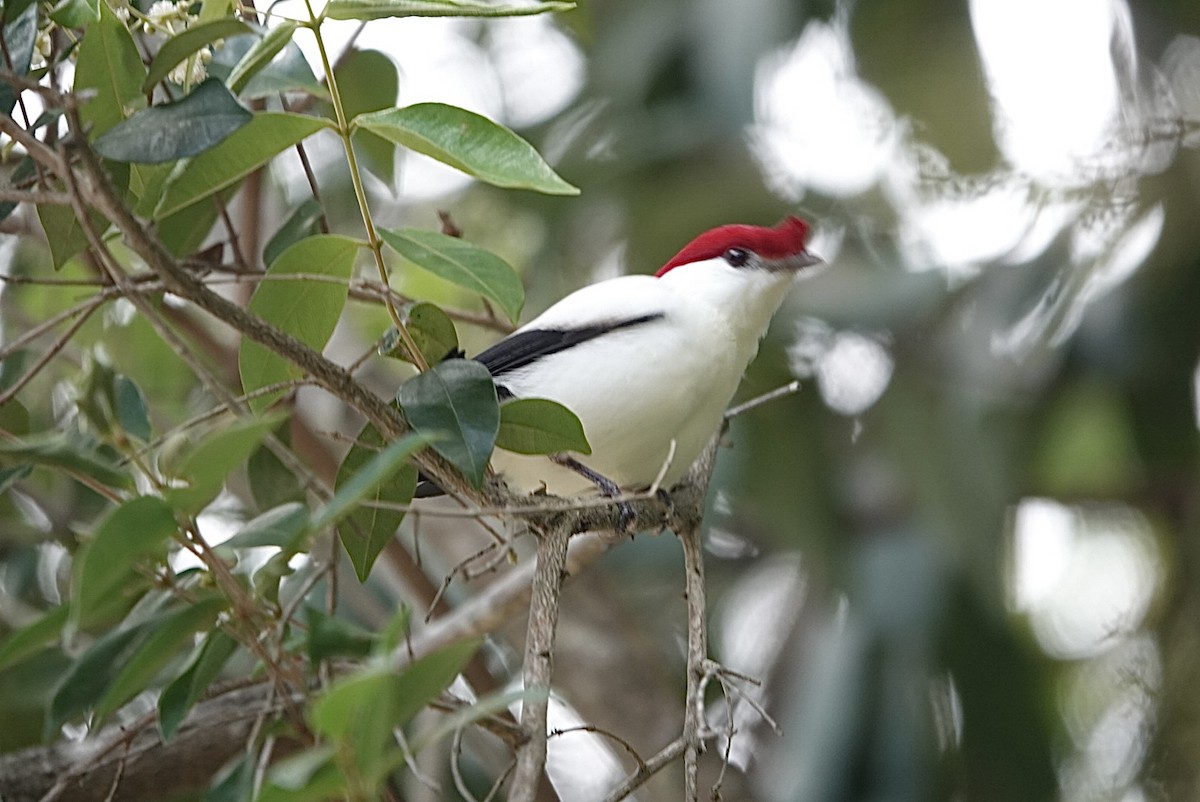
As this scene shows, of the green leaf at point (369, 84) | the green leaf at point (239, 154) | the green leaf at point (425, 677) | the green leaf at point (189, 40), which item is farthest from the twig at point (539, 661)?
the green leaf at point (369, 84)

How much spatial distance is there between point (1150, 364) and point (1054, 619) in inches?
34.9

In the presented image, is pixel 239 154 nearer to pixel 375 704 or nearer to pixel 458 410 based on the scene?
pixel 458 410

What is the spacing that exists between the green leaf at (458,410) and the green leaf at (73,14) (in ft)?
1.60

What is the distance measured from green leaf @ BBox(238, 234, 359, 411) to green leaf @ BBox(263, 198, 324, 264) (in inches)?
18.6

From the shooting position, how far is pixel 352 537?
5.37ft

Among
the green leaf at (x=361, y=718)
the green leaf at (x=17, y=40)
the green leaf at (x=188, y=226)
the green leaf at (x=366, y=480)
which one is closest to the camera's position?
the green leaf at (x=361, y=718)

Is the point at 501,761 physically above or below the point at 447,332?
below

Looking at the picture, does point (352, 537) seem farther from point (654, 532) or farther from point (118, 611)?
point (654, 532)

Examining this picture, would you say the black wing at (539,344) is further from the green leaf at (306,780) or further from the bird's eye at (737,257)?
the green leaf at (306,780)

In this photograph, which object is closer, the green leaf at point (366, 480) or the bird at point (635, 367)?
the green leaf at point (366, 480)

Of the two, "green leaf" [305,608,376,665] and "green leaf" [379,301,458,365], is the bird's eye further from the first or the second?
"green leaf" [305,608,376,665]

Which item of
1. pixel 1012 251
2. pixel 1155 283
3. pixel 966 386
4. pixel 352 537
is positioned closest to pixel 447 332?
pixel 352 537

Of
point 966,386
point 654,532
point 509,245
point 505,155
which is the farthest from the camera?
point 509,245

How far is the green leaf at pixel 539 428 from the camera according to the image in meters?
1.50
